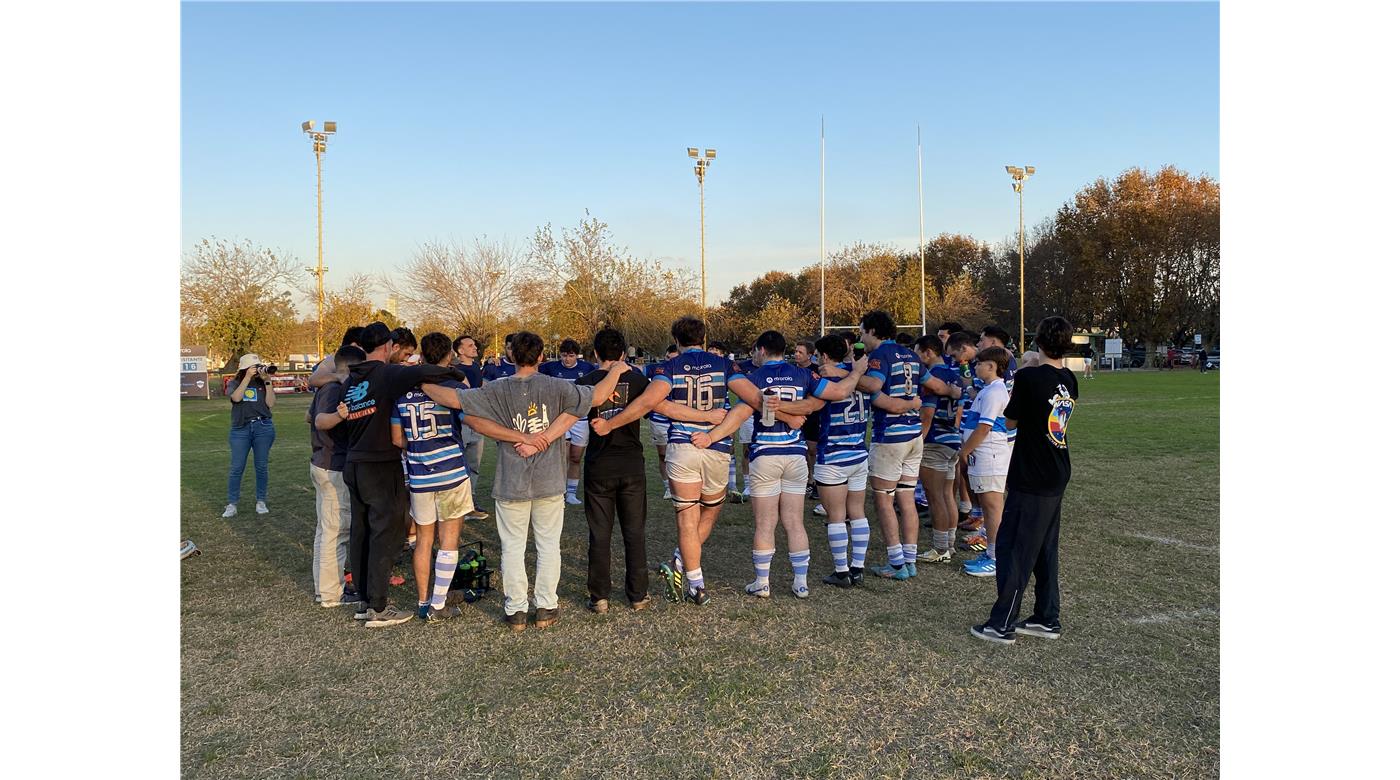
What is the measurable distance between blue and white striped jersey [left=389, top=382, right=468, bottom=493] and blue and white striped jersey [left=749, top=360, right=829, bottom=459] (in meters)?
2.15

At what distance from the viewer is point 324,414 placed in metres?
5.57

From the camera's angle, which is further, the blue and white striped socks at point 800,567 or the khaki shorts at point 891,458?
the khaki shorts at point 891,458

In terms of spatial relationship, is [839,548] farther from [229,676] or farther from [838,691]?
[229,676]

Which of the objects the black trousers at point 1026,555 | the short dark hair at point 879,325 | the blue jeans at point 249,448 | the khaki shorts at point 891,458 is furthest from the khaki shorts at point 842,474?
the blue jeans at point 249,448

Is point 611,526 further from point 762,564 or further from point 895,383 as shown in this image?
point 895,383

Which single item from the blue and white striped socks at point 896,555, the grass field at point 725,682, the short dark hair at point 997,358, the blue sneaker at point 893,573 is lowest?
the grass field at point 725,682

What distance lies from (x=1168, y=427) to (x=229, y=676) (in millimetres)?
17603

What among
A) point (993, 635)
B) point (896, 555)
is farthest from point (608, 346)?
point (993, 635)

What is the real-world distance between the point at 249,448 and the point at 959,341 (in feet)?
25.5

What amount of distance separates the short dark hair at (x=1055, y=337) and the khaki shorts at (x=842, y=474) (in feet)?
5.58

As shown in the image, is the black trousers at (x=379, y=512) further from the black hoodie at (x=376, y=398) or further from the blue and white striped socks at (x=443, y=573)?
the blue and white striped socks at (x=443, y=573)

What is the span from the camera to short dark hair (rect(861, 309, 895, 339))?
21.6 ft

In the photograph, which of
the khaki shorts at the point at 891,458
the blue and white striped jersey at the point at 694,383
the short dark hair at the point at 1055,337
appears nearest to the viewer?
the short dark hair at the point at 1055,337

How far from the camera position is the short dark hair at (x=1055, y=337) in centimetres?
492
